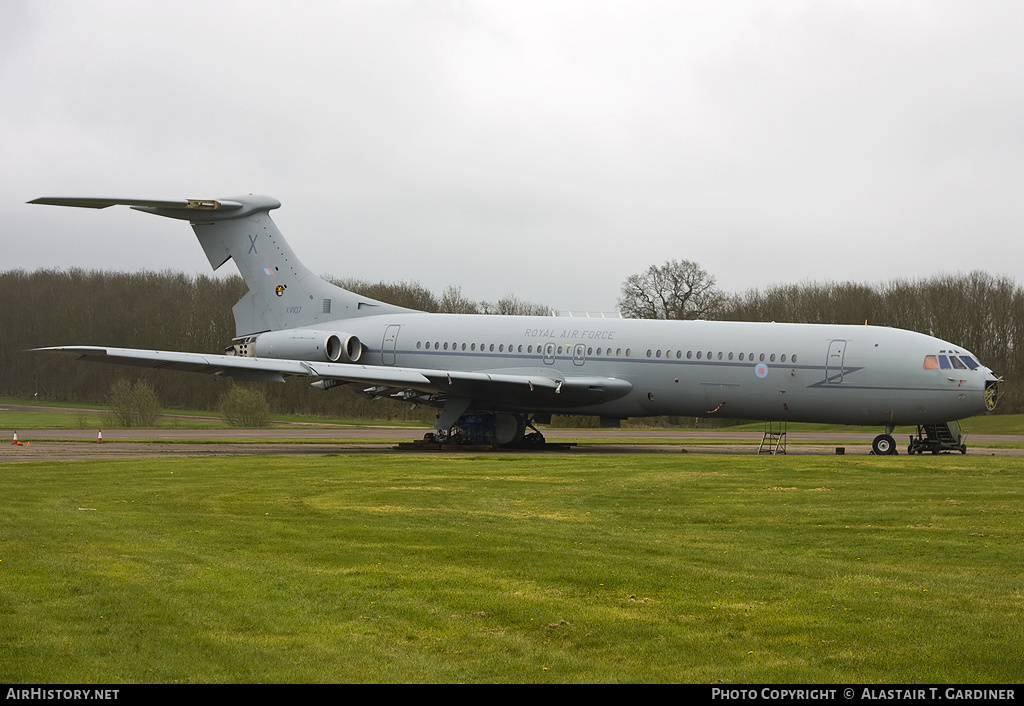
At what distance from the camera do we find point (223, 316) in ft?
253

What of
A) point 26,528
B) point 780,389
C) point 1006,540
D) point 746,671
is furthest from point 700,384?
point 746,671

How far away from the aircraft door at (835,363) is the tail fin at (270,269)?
14.6 m

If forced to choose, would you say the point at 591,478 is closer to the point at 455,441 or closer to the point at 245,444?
the point at 455,441

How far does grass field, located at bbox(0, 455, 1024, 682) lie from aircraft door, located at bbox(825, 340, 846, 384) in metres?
10.5

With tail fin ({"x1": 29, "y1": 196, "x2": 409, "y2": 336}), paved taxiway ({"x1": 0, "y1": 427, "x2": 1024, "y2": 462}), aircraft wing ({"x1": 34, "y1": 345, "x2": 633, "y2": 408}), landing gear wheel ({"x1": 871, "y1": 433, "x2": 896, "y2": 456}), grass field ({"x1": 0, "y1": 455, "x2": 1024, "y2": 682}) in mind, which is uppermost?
tail fin ({"x1": 29, "y1": 196, "x2": 409, "y2": 336})

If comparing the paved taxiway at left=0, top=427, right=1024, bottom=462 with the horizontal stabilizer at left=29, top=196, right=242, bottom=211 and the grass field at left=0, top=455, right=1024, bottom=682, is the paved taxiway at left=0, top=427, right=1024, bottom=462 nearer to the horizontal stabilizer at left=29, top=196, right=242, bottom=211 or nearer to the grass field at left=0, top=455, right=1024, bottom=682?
the horizontal stabilizer at left=29, top=196, right=242, bottom=211

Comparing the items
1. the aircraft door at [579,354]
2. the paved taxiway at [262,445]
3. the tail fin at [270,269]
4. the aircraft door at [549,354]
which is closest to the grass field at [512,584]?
the paved taxiway at [262,445]

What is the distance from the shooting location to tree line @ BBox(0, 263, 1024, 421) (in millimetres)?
68312

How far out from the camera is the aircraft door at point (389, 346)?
33.6 m

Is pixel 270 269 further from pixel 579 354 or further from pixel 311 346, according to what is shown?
pixel 579 354

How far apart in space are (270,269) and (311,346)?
3755mm

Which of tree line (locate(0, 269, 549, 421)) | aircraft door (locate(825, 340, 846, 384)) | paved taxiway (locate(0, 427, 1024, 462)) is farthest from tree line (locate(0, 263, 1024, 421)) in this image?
aircraft door (locate(825, 340, 846, 384))

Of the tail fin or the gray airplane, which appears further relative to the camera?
the tail fin

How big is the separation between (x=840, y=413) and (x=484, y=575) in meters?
20.5
